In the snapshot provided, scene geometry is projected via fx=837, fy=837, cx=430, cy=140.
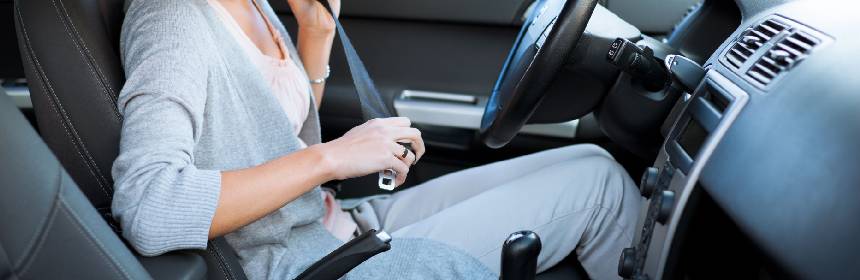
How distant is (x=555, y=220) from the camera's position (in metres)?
1.25

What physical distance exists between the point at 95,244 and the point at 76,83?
0.83 feet

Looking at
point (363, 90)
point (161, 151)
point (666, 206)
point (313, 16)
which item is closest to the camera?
point (161, 151)

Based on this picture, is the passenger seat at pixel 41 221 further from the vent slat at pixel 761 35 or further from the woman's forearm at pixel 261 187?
the vent slat at pixel 761 35

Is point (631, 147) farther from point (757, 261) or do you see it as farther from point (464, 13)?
point (464, 13)

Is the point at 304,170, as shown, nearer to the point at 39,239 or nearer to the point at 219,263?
the point at 219,263

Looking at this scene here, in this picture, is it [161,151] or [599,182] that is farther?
[599,182]

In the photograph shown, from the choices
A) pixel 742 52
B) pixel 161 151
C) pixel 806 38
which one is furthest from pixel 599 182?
pixel 161 151

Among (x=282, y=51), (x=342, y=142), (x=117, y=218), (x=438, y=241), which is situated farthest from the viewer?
(x=282, y=51)

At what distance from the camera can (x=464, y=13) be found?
1.90 metres

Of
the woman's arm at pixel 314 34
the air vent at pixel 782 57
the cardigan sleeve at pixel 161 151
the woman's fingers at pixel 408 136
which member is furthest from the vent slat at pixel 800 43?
the woman's arm at pixel 314 34

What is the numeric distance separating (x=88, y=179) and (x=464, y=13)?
3.50 feet

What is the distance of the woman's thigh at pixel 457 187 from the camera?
1429 millimetres

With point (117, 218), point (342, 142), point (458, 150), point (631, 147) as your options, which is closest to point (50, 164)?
point (117, 218)

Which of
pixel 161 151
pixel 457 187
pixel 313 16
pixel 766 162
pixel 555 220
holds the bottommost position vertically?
pixel 457 187
